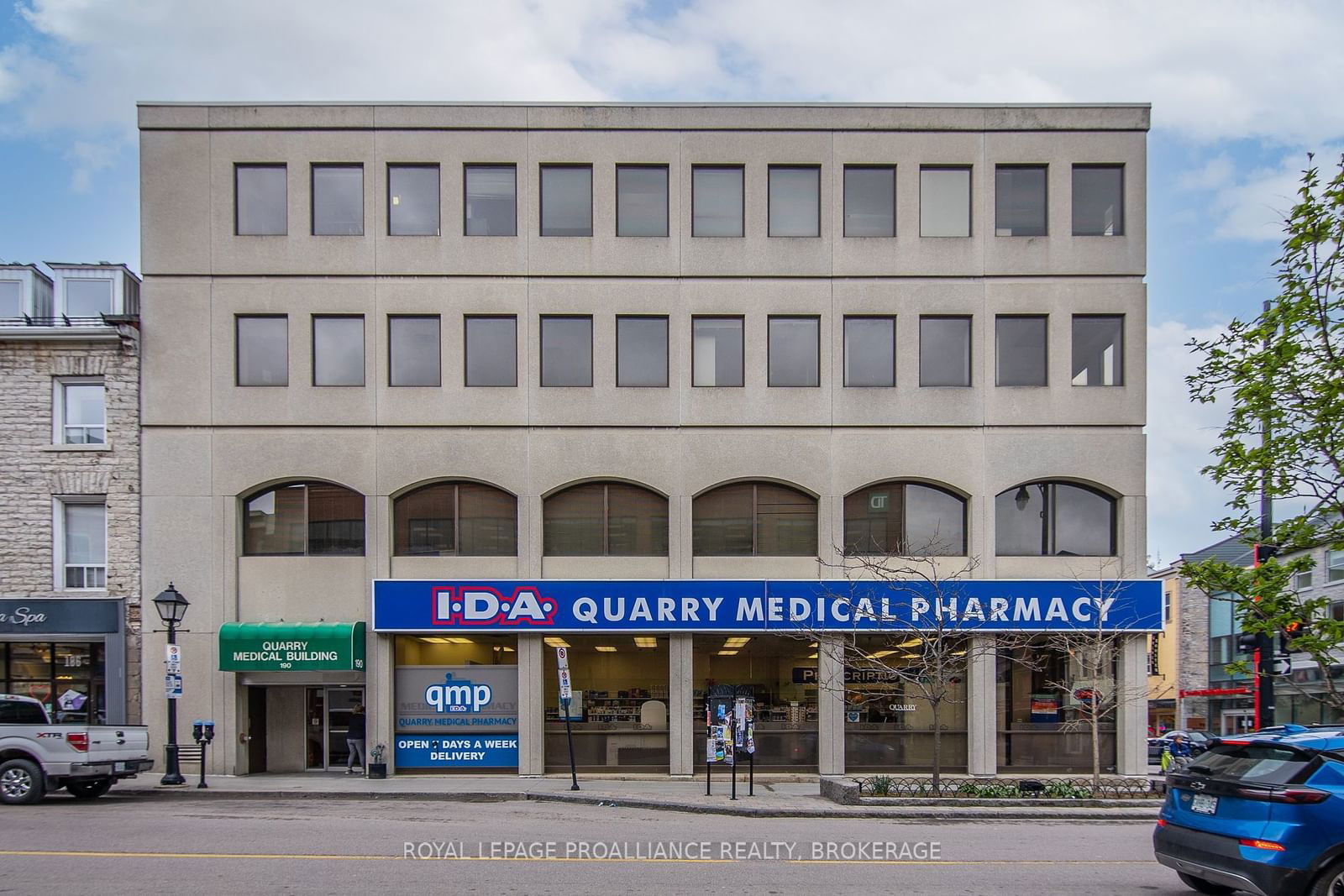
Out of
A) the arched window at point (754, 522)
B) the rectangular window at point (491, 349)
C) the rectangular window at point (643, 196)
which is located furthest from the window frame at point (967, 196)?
the rectangular window at point (491, 349)

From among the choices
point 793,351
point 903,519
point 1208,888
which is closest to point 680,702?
point 903,519

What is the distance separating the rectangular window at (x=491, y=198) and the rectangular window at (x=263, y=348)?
4.53m

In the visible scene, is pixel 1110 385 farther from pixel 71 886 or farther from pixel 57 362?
pixel 57 362

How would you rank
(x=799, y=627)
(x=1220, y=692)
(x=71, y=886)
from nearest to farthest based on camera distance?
(x=71, y=886) < (x=799, y=627) < (x=1220, y=692)

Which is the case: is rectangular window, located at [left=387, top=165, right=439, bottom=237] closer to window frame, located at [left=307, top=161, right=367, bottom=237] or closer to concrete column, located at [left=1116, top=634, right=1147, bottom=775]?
window frame, located at [left=307, top=161, right=367, bottom=237]

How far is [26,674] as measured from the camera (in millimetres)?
20625

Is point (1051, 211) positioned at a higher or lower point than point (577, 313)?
higher

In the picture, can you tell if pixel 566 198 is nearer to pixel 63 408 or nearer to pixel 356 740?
pixel 63 408

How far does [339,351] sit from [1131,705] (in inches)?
705

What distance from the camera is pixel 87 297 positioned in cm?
2145

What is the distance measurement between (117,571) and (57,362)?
4540 millimetres

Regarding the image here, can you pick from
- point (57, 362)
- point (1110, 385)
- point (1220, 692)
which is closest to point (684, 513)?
point (1110, 385)

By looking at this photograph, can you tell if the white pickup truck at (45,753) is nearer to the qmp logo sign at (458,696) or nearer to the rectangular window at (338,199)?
the qmp logo sign at (458,696)

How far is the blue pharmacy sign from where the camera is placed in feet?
65.1
